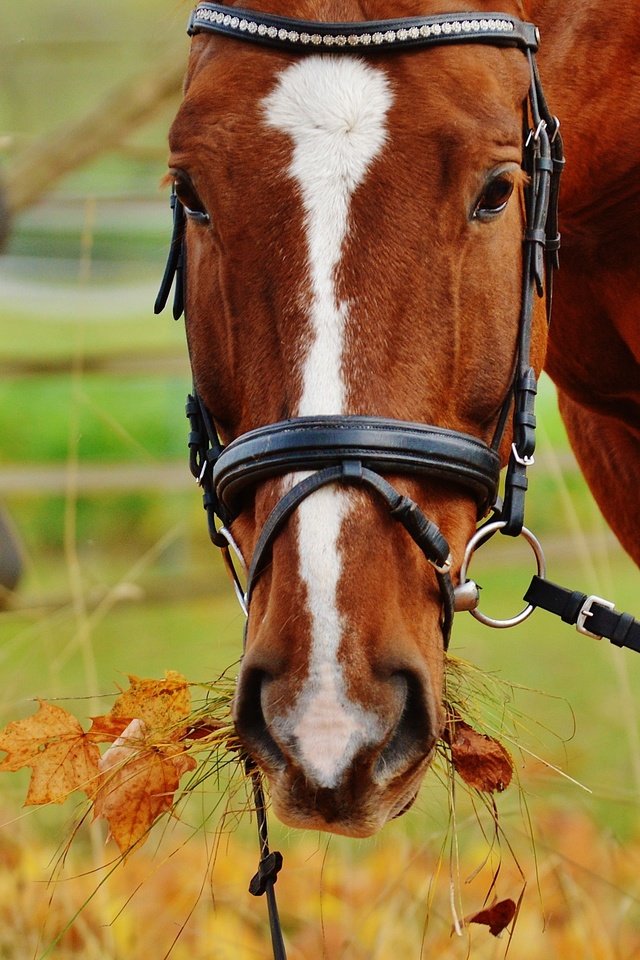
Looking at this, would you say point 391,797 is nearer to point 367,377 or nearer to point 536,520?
point 367,377

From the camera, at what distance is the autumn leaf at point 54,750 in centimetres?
182

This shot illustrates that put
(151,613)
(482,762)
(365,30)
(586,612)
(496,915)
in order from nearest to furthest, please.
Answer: (365,30)
(482,762)
(496,915)
(586,612)
(151,613)

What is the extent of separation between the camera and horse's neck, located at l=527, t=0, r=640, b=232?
6.49ft

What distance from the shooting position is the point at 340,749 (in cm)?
135

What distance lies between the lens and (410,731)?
144 centimetres

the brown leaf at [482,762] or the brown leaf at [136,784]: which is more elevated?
the brown leaf at [482,762]

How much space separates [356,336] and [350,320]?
0.02 m

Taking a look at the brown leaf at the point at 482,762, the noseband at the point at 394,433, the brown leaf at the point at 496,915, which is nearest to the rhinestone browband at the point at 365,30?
the noseband at the point at 394,433

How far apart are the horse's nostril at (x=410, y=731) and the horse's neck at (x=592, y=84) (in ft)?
3.59


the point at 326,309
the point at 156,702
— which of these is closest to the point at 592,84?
the point at 326,309

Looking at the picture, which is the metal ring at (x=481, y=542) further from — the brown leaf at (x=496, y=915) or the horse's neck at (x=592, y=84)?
the horse's neck at (x=592, y=84)

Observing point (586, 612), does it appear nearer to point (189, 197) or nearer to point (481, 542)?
point (481, 542)

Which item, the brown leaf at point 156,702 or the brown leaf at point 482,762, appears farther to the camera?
the brown leaf at point 156,702

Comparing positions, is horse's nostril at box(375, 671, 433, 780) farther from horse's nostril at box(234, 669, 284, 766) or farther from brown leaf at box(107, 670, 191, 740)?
brown leaf at box(107, 670, 191, 740)
